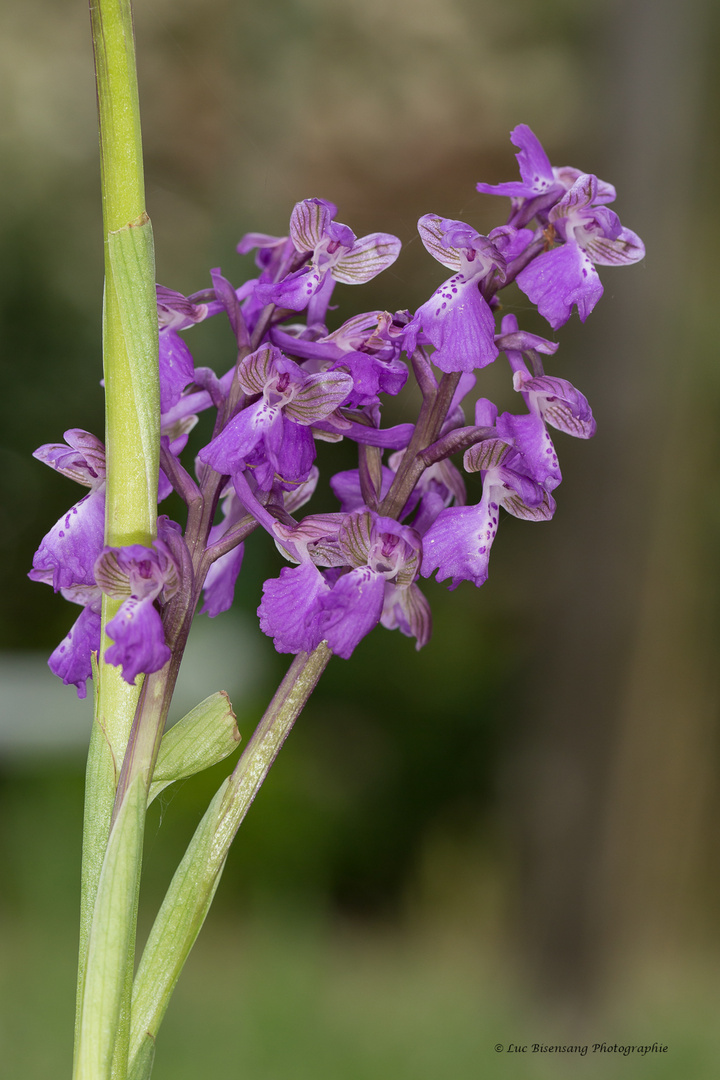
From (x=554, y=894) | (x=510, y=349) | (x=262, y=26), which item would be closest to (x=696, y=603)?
(x=554, y=894)

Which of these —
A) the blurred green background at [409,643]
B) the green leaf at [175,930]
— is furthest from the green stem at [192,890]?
the blurred green background at [409,643]

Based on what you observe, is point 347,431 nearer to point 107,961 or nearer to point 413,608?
point 413,608

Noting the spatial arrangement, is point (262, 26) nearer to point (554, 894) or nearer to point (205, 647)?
point (205, 647)

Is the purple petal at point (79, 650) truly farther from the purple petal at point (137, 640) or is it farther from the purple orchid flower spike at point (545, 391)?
the purple orchid flower spike at point (545, 391)

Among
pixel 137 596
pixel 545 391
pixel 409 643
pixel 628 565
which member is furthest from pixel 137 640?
pixel 409 643

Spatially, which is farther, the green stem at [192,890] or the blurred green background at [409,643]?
the blurred green background at [409,643]

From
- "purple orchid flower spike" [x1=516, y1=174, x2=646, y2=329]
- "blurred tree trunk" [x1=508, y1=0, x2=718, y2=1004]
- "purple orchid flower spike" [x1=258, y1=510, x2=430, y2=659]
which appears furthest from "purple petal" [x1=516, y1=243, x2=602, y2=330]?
"blurred tree trunk" [x1=508, y1=0, x2=718, y2=1004]
